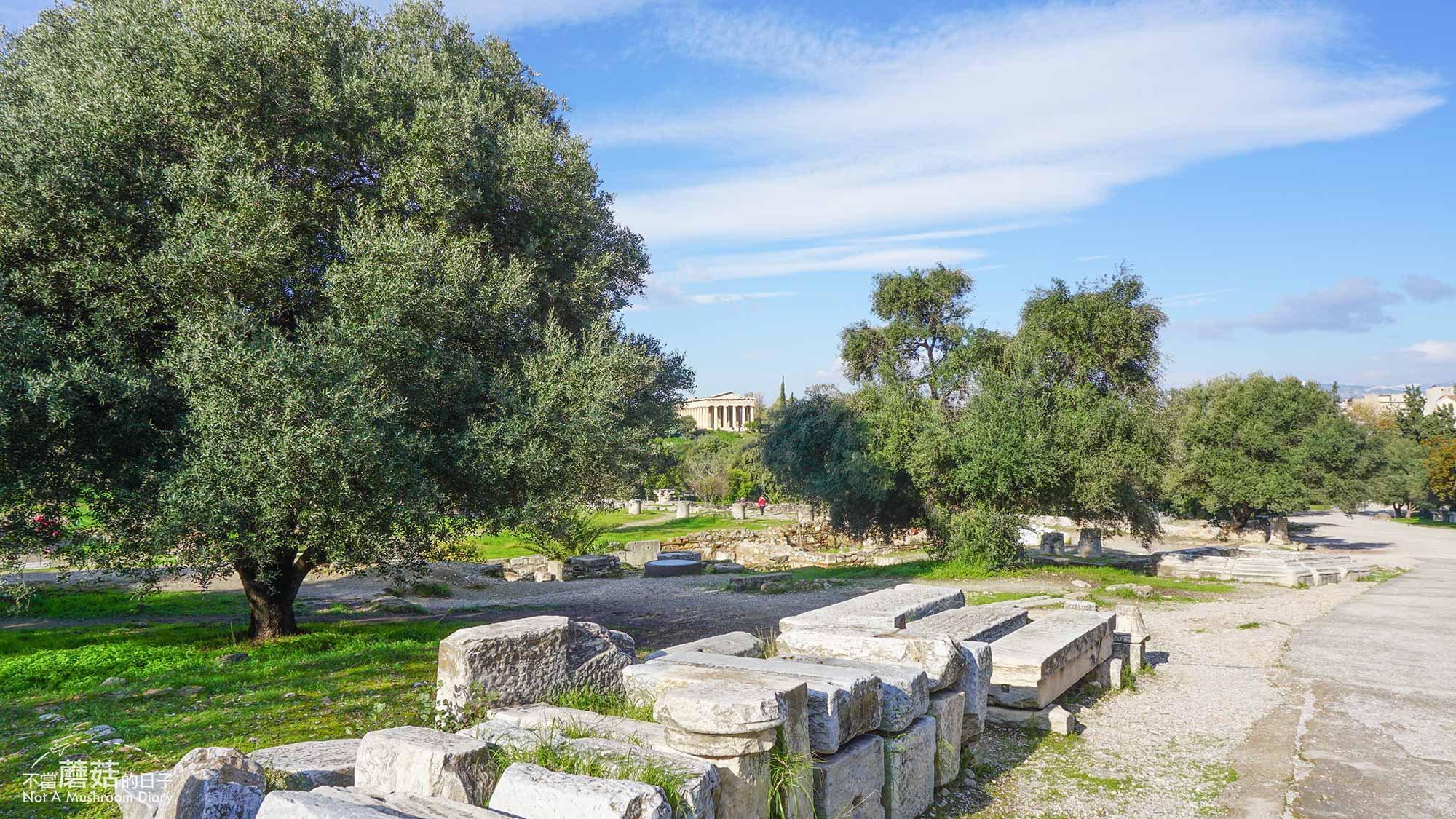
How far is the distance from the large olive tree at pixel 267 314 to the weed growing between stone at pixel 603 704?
14.2 feet

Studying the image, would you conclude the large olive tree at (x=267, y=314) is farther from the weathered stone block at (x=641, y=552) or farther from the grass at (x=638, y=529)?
the grass at (x=638, y=529)

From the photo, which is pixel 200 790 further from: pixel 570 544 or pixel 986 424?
pixel 570 544

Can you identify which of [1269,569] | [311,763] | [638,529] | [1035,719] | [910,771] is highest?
[311,763]

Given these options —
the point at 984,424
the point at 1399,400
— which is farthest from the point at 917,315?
the point at 1399,400

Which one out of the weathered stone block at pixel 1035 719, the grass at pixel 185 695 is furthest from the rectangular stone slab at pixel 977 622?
the grass at pixel 185 695

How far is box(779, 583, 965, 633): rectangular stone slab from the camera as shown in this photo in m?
8.33

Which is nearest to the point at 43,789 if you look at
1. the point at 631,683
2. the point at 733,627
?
the point at 631,683

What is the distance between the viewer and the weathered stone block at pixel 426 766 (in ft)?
14.1

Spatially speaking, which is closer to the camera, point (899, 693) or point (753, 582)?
point (899, 693)

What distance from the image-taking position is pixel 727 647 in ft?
23.5

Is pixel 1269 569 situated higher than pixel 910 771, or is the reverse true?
pixel 910 771

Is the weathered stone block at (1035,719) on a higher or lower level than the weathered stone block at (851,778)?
lower

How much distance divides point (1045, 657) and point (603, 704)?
15.8 ft

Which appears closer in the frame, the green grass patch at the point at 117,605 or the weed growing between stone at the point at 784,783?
the weed growing between stone at the point at 784,783
